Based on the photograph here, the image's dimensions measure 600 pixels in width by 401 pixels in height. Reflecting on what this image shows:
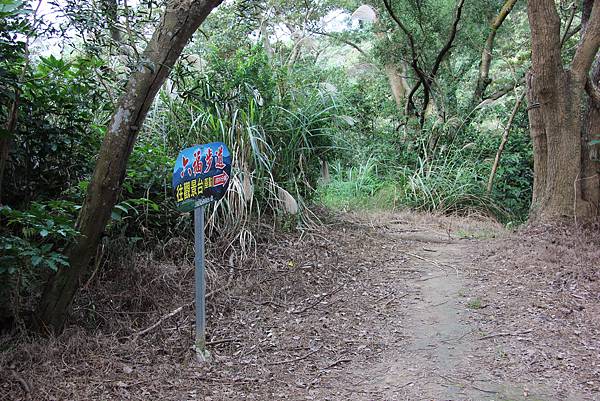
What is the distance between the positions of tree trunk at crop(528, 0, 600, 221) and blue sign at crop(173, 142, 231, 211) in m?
4.29

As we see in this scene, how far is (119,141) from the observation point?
3.29 meters

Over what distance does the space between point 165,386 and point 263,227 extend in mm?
2549

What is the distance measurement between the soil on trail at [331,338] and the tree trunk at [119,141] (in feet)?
1.10

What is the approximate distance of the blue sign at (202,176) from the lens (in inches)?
141

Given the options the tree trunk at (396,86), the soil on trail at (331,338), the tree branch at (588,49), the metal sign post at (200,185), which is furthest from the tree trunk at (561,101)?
the tree trunk at (396,86)

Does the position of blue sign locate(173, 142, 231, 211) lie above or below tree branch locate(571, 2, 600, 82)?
below

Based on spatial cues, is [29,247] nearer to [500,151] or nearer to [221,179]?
[221,179]

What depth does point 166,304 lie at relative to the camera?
4301mm

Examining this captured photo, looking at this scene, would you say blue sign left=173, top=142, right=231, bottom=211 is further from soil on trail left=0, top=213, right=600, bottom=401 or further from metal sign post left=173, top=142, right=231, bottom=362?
soil on trail left=0, top=213, right=600, bottom=401

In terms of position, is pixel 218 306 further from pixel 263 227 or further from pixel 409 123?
pixel 409 123

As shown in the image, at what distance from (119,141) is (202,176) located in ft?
1.97

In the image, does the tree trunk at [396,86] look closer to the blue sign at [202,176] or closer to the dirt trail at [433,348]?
the dirt trail at [433,348]

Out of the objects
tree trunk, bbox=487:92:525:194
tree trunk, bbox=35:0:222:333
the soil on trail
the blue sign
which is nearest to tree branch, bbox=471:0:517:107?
tree trunk, bbox=487:92:525:194

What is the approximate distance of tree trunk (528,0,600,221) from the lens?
19.9ft
